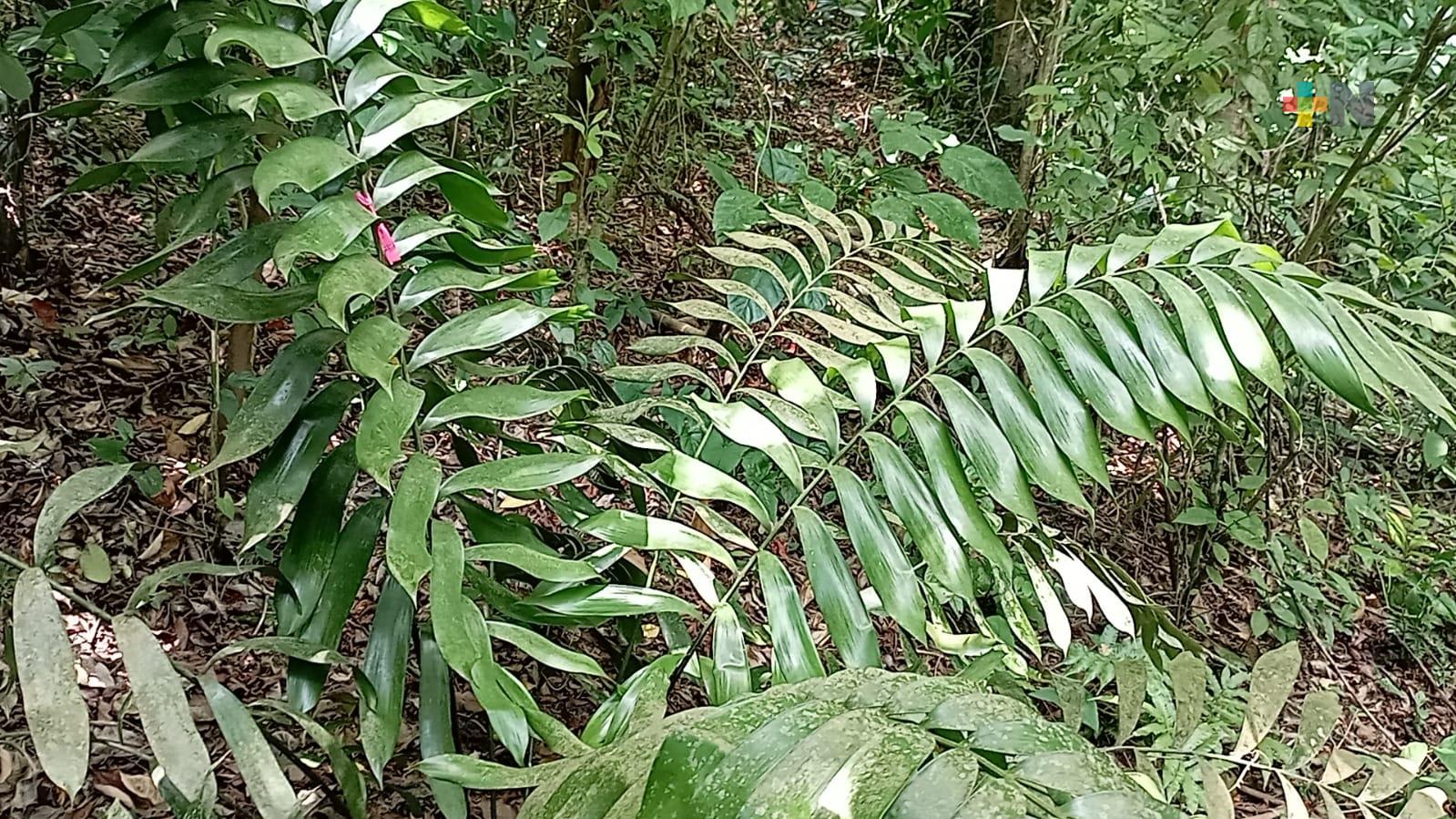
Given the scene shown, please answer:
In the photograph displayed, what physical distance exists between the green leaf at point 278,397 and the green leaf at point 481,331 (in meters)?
0.09

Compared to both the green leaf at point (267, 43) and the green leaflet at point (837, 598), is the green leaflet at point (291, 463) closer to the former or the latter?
the green leaf at point (267, 43)

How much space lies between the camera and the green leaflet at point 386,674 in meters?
0.92

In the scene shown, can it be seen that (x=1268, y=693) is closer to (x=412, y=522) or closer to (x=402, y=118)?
(x=412, y=522)

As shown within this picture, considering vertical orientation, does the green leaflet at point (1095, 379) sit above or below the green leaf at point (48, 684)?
above

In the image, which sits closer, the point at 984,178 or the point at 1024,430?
the point at 1024,430

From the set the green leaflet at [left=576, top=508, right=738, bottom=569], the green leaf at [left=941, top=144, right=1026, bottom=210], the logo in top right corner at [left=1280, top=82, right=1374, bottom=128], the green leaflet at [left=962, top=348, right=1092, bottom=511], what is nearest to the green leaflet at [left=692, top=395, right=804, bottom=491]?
the green leaflet at [left=576, top=508, right=738, bottom=569]

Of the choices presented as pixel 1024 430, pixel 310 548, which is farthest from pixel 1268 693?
pixel 310 548

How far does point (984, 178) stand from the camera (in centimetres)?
196

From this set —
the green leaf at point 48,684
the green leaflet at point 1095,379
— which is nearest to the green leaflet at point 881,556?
the green leaflet at point 1095,379

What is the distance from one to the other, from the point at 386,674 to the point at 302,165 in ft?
1.59

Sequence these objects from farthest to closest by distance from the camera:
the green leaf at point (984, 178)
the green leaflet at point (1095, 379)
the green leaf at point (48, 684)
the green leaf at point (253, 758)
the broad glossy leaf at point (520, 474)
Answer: the green leaf at point (984, 178), the green leaflet at point (1095, 379), the broad glossy leaf at point (520, 474), the green leaf at point (253, 758), the green leaf at point (48, 684)

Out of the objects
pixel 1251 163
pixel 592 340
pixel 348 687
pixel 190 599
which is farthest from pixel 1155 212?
pixel 190 599

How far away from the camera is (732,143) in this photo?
3.21 meters

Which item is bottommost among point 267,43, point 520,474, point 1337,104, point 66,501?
point 66,501
